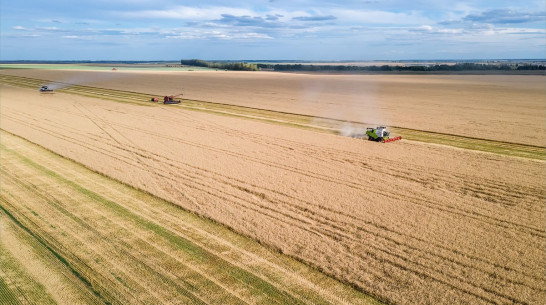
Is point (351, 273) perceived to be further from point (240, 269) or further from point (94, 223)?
point (94, 223)

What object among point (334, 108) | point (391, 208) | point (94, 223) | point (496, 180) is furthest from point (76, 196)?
point (334, 108)

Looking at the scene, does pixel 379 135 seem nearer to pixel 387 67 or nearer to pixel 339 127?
pixel 339 127

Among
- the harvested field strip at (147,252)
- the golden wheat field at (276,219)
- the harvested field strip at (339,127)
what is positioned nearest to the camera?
the harvested field strip at (147,252)

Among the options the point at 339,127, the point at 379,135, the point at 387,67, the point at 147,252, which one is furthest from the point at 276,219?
the point at 387,67

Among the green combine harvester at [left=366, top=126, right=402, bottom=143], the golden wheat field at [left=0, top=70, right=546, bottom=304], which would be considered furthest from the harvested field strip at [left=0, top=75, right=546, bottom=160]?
the green combine harvester at [left=366, top=126, right=402, bottom=143]

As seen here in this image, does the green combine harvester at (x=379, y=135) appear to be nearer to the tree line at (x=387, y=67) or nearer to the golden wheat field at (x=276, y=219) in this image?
the golden wheat field at (x=276, y=219)

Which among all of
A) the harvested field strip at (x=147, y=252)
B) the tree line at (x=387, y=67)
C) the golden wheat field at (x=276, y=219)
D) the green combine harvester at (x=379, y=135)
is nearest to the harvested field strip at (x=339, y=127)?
the golden wheat field at (x=276, y=219)
